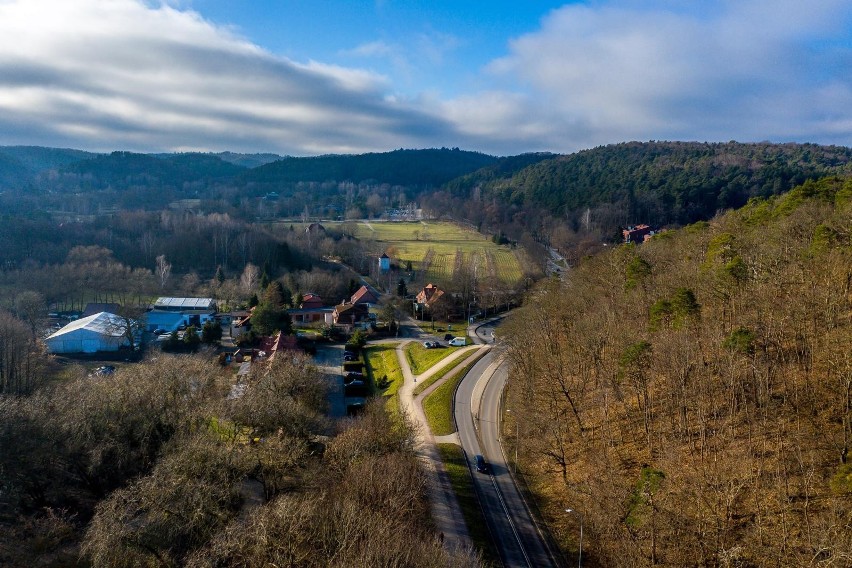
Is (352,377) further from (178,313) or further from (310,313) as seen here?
(178,313)

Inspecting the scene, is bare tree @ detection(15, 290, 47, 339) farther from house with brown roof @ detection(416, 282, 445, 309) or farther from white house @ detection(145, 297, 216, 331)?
A: house with brown roof @ detection(416, 282, 445, 309)

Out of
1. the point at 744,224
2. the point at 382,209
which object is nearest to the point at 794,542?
the point at 744,224

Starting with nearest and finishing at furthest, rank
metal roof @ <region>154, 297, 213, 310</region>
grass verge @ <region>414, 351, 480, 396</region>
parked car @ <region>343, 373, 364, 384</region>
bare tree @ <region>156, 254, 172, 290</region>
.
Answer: grass verge @ <region>414, 351, 480, 396</region> < parked car @ <region>343, 373, 364, 384</region> < metal roof @ <region>154, 297, 213, 310</region> < bare tree @ <region>156, 254, 172, 290</region>

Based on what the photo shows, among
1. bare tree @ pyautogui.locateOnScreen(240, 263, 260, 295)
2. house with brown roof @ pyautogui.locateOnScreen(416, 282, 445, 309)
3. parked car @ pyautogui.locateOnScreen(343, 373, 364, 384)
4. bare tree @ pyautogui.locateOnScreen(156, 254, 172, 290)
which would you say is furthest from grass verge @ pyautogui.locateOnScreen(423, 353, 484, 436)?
bare tree @ pyautogui.locateOnScreen(156, 254, 172, 290)

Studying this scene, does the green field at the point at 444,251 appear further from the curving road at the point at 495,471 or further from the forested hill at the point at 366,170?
the forested hill at the point at 366,170

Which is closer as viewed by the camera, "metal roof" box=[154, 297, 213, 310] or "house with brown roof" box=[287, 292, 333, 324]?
"house with brown roof" box=[287, 292, 333, 324]

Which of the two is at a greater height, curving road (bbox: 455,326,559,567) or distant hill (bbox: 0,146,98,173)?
distant hill (bbox: 0,146,98,173)

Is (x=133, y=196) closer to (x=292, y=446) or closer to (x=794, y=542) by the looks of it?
(x=292, y=446)

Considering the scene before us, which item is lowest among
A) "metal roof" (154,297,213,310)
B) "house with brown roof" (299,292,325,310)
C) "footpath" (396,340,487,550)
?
"footpath" (396,340,487,550)
